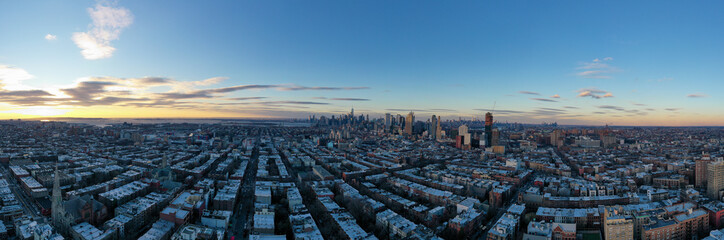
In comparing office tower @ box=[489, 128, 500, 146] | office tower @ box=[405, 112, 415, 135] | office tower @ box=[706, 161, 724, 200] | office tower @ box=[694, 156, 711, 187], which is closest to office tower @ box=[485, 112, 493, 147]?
office tower @ box=[489, 128, 500, 146]

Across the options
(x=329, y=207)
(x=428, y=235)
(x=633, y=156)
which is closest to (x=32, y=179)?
(x=329, y=207)

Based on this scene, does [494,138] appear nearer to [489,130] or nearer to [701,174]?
[489,130]

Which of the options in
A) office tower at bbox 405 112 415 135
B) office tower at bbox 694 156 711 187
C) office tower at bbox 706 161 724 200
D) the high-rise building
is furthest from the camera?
office tower at bbox 405 112 415 135

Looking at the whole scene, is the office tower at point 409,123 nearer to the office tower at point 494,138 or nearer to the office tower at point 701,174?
the office tower at point 494,138

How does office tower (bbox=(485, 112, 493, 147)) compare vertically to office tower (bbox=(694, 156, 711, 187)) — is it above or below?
above

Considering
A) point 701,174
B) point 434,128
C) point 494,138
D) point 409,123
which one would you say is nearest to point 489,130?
point 494,138

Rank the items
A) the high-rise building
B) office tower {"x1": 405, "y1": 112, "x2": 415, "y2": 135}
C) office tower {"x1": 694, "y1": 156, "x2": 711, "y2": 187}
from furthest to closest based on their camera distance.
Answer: office tower {"x1": 405, "y1": 112, "x2": 415, "y2": 135} → the high-rise building → office tower {"x1": 694, "y1": 156, "x2": 711, "y2": 187}

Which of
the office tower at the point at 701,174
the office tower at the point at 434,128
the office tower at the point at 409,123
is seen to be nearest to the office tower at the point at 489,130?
the office tower at the point at 434,128

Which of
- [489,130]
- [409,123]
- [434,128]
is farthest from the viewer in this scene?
[409,123]

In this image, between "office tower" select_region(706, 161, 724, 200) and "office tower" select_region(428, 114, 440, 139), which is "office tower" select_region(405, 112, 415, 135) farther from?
"office tower" select_region(706, 161, 724, 200)

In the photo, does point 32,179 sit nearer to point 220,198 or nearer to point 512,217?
point 220,198

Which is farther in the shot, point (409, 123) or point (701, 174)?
point (409, 123)
